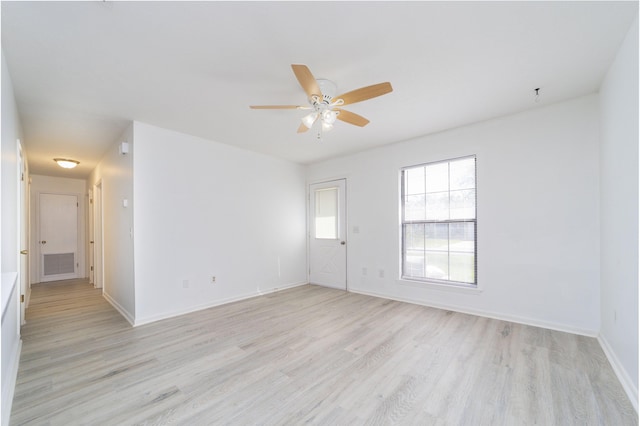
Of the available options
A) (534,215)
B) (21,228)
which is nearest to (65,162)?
(21,228)

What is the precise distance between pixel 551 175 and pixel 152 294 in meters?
5.11

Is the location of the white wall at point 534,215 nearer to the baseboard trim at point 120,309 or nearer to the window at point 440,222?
the window at point 440,222

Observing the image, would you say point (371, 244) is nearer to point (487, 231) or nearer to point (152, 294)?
point (487, 231)

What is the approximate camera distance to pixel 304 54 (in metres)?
2.11

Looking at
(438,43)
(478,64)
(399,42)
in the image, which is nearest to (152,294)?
(399,42)

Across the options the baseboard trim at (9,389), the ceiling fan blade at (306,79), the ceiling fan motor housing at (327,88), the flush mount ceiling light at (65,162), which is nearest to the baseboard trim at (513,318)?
the ceiling fan motor housing at (327,88)

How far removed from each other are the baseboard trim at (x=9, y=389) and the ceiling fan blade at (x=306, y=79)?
292cm

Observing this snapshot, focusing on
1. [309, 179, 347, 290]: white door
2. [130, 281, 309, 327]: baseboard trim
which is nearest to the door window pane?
[309, 179, 347, 290]: white door

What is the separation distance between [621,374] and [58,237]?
9.74 metres

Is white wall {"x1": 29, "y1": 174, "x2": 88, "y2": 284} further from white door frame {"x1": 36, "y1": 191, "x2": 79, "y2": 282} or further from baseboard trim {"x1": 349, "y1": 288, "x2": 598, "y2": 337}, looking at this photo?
baseboard trim {"x1": 349, "y1": 288, "x2": 598, "y2": 337}

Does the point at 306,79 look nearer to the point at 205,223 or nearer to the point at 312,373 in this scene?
the point at 312,373

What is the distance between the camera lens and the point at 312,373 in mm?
2229

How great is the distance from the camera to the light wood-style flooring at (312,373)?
1.76 m

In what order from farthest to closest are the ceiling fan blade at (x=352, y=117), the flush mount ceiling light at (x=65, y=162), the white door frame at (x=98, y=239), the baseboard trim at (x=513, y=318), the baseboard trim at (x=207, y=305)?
the white door frame at (x=98, y=239), the flush mount ceiling light at (x=65, y=162), the baseboard trim at (x=207, y=305), the baseboard trim at (x=513, y=318), the ceiling fan blade at (x=352, y=117)
